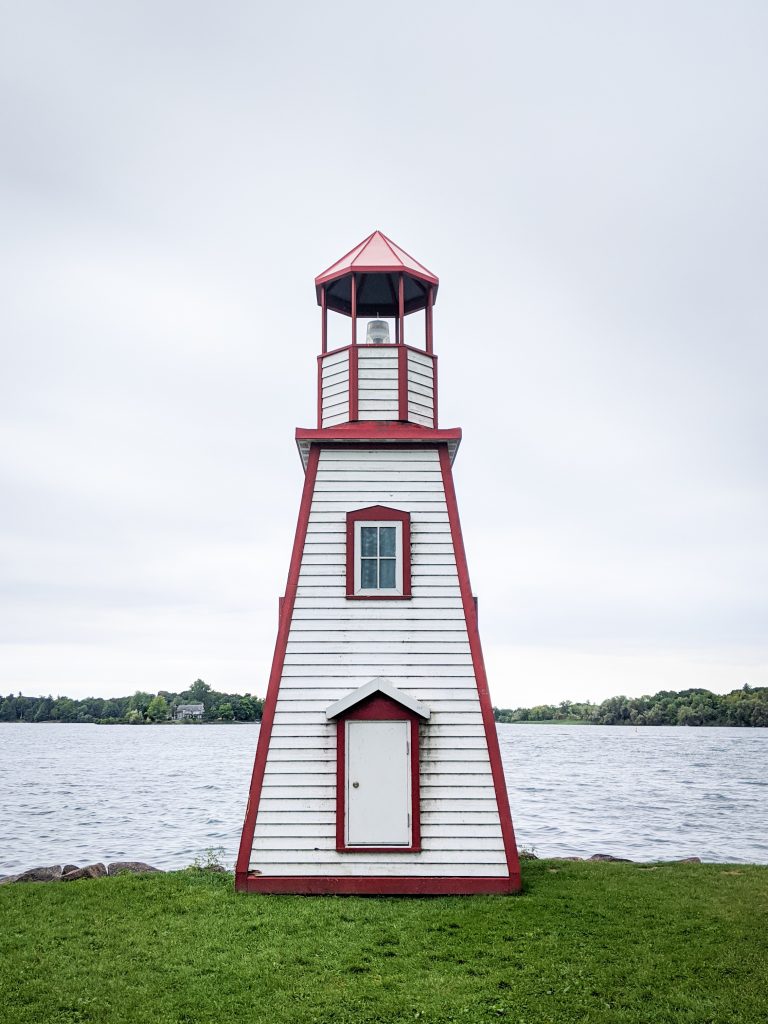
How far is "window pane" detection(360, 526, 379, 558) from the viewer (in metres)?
13.2

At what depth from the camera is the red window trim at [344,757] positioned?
39.1ft

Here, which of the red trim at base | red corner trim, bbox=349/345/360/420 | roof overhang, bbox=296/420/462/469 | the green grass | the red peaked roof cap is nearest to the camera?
the green grass

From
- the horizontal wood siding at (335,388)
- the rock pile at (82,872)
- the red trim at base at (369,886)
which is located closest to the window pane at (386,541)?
the horizontal wood siding at (335,388)

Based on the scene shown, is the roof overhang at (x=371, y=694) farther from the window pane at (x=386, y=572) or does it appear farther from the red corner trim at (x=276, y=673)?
the window pane at (x=386, y=572)

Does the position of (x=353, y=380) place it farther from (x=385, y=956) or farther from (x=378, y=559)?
(x=385, y=956)

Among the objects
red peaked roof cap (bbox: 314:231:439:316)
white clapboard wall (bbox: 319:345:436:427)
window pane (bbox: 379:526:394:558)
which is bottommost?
window pane (bbox: 379:526:394:558)

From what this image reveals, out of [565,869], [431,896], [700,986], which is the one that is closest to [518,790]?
[565,869]

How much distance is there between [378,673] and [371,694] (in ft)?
1.48

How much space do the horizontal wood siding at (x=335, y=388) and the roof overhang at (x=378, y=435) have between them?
0.43 meters

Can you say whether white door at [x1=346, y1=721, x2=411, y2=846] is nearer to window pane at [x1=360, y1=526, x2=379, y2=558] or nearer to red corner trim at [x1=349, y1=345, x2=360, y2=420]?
window pane at [x1=360, y1=526, x2=379, y2=558]

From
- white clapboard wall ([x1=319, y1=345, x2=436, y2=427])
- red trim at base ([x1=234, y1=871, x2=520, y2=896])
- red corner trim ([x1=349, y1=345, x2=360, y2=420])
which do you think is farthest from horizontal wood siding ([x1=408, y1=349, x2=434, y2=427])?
red trim at base ([x1=234, y1=871, x2=520, y2=896])

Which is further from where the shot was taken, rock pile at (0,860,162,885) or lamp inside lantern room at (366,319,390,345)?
rock pile at (0,860,162,885)

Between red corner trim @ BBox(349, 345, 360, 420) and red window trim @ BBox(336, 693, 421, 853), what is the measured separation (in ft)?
15.3

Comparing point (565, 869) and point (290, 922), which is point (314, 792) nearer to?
point (290, 922)
